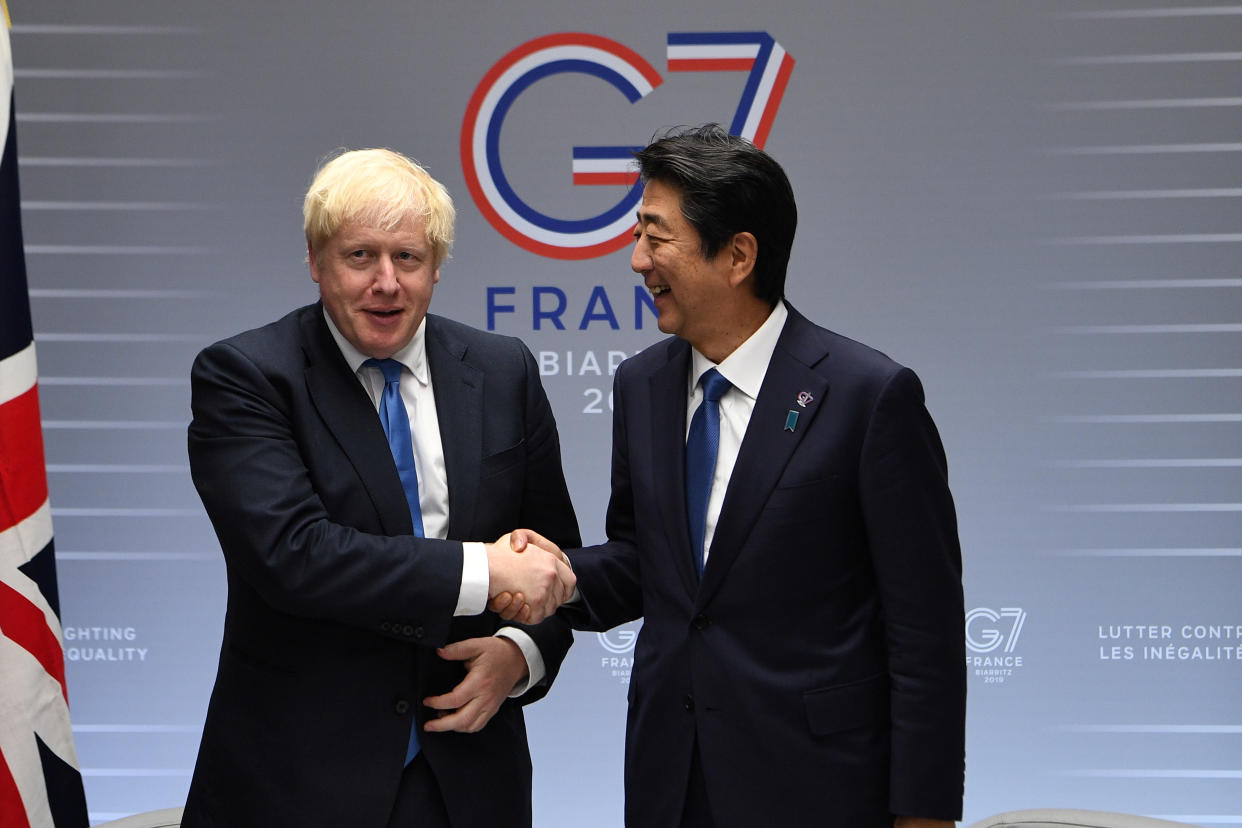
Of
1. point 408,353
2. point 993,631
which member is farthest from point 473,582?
point 993,631

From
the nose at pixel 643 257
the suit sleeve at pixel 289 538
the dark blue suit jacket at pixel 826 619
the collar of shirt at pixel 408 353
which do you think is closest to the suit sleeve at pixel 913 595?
the dark blue suit jacket at pixel 826 619

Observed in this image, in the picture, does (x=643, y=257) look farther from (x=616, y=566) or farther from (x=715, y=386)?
(x=616, y=566)

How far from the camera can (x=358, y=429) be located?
7.09 ft

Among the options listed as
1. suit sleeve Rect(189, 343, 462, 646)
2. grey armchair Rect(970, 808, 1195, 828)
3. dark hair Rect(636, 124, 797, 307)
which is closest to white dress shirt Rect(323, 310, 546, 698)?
suit sleeve Rect(189, 343, 462, 646)

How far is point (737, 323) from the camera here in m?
2.25

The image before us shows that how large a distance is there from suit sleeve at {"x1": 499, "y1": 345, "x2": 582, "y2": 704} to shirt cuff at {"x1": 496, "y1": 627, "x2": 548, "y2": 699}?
0.01 m

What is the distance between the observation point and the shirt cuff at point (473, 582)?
2.10 m

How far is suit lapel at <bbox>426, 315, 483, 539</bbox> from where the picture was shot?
2.21m

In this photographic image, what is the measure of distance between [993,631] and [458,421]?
2.58m

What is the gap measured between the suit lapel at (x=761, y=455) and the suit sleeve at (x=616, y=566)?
0.33 m

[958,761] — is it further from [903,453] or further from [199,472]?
[199,472]

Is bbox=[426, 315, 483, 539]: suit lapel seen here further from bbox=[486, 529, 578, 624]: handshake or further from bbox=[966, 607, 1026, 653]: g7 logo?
bbox=[966, 607, 1026, 653]: g7 logo

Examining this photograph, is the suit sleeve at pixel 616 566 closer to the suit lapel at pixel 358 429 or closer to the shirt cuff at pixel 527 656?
the shirt cuff at pixel 527 656

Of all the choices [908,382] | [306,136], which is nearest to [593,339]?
[306,136]
